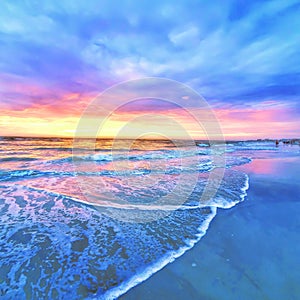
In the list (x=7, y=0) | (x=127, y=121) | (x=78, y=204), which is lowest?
(x=78, y=204)

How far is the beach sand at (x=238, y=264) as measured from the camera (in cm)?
217

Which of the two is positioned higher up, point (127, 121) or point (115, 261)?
point (127, 121)

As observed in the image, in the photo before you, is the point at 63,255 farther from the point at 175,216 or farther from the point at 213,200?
the point at 213,200

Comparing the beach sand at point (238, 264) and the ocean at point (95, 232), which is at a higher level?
the beach sand at point (238, 264)

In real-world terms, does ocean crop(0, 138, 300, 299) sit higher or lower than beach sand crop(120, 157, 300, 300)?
lower

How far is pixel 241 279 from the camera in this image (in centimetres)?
236

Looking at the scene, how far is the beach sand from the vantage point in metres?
2.17

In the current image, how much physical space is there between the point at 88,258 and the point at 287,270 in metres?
2.84

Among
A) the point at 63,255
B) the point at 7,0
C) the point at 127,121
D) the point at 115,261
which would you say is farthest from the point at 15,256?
the point at 127,121

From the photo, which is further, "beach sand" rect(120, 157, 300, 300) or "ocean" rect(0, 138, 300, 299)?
"ocean" rect(0, 138, 300, 299)

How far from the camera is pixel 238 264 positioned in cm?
264

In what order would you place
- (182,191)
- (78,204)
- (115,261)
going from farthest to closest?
1. (182,191)
2. (78,204)
3. (115,261)

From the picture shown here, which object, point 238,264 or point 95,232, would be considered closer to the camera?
point 238,264

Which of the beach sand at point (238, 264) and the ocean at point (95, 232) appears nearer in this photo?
the beach sand at point (238, 264)
